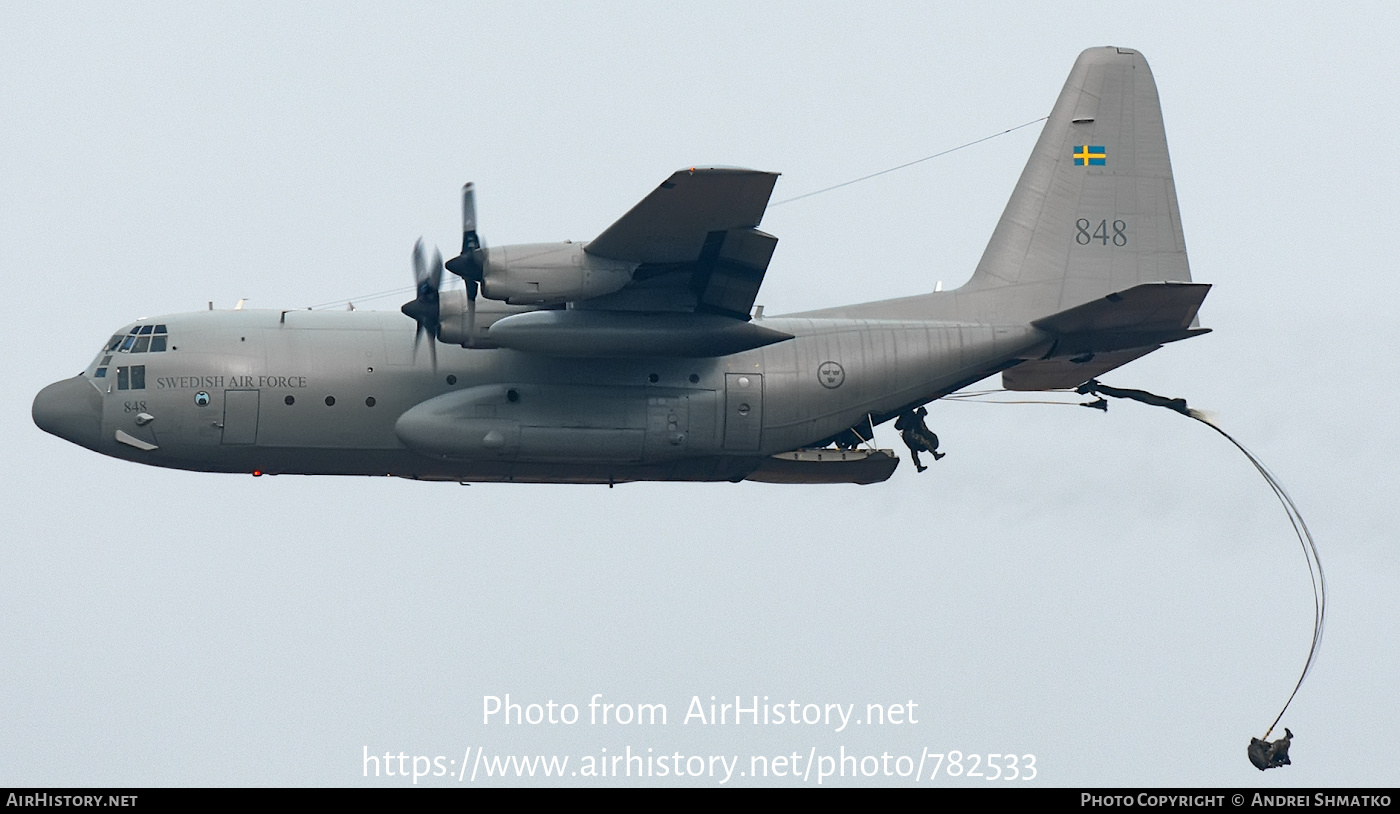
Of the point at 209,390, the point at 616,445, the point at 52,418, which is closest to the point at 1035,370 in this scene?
the point at 616,445

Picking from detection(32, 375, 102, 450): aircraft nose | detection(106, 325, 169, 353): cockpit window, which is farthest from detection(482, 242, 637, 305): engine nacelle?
detection(32, 375, 102, 450): aircraft nose

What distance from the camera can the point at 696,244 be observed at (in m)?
24.5

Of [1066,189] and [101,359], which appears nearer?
[101,359]

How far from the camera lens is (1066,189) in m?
28.4

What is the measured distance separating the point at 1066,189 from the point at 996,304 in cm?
207

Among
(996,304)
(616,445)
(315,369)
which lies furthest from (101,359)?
(996,304)

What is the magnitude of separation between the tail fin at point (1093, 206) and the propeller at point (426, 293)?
7286mm

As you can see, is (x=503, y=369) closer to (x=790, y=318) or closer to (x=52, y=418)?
(x=790, y=318)

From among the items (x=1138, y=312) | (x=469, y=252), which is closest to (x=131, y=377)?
(x=469, y=252)

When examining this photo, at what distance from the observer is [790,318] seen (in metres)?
27.1

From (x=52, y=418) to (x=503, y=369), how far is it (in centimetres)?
565

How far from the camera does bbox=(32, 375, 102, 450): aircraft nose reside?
2570 cm

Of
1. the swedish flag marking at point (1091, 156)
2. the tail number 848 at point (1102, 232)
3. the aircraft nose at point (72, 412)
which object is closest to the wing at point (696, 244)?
the tail number 848 at point (1102, 232)

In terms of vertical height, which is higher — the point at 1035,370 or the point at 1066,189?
the point at 1066,189
